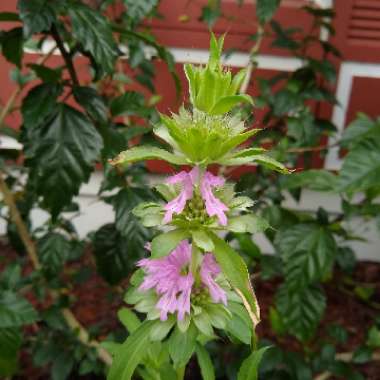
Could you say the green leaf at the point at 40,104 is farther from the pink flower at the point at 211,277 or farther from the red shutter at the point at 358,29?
the red shutter at the point at 358,29

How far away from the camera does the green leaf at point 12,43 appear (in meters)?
0.97

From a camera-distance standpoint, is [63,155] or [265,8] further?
[265,8]

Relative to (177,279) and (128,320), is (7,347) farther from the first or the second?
(177,279)

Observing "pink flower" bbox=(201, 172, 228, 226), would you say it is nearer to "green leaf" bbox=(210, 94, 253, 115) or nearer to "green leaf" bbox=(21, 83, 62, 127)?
"green leaf" bbox=(210, 94, 253, 115)

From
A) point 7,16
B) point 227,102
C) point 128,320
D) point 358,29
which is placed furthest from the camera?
point 358,29

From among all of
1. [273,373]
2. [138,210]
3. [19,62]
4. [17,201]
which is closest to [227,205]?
[138,210]

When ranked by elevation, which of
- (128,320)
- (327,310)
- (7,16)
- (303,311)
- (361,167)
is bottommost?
(327,310)

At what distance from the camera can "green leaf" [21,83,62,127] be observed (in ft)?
3.27

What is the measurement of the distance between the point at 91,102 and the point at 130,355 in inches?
23.6

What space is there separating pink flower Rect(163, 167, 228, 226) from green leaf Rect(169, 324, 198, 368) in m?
0.17

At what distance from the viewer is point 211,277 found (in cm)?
59

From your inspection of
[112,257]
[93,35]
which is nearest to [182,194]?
[93,35]

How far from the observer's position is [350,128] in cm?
144

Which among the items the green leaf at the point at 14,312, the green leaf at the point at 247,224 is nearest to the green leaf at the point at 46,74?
the green leaf at the point at 14,312
